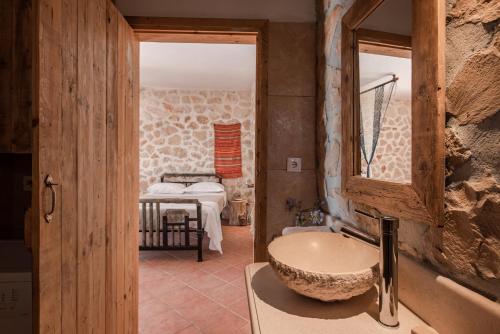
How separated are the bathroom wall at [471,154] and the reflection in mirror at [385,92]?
0.14 meters

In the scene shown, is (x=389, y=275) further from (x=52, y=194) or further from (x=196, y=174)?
(x=196, y=174)

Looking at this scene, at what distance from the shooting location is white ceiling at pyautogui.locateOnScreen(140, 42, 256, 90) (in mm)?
3348

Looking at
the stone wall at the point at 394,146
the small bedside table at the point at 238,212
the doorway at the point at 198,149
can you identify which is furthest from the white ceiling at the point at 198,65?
the stone wall at the point at 394,146

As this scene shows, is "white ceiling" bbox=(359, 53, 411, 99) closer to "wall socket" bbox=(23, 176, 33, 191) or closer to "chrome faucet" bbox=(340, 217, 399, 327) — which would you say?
"chrome faucet" bbox=(340, 217, 399, 327)

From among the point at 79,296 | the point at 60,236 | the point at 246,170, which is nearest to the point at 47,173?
the point at 60,236

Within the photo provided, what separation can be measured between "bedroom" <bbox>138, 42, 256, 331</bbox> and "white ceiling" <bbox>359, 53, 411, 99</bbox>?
1.66 meters

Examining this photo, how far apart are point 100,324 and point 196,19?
5.92ft

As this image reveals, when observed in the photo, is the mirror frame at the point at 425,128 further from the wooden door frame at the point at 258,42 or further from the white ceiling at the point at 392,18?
the wooden door frame at the point at 258,42

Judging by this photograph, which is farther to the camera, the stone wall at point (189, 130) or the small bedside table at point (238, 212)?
the stone wall at point (189, 130)

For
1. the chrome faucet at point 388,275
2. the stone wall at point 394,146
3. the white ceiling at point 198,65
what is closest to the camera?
the chrome faucet at point 388,275

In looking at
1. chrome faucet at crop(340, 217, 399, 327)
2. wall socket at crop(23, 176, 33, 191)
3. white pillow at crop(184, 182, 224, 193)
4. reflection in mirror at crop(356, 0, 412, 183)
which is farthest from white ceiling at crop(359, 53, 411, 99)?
white pillow at crop(184, 182, 224, 193)

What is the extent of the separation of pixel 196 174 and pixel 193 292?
3.08 m

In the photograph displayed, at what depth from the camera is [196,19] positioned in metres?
1.73

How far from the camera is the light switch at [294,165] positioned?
174 centimetres
